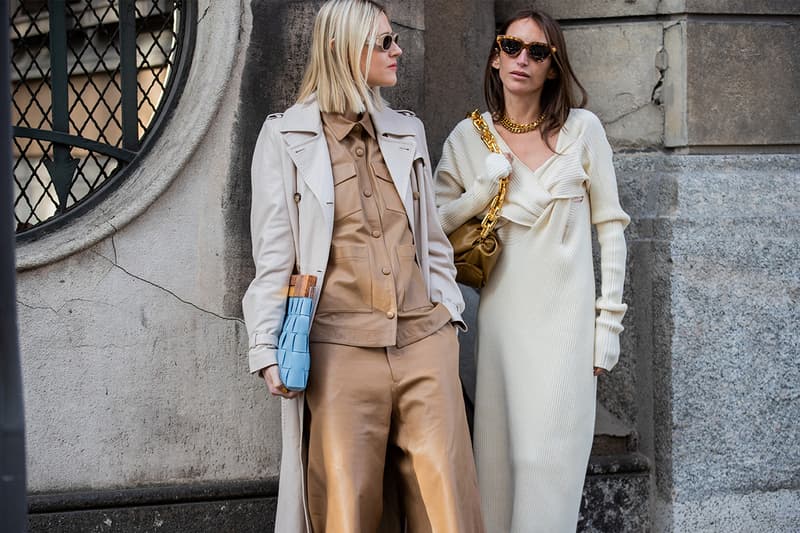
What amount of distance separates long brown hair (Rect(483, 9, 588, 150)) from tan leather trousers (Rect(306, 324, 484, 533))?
1014 millimetres

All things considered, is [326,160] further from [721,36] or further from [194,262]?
Answer: [721,36]

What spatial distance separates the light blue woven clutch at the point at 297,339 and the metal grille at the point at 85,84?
1.41 meters

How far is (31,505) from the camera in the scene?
441 centimetres

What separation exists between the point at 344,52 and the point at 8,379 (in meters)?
2.12

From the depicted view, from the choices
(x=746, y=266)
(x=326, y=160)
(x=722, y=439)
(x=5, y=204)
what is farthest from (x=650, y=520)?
(x=5, y=204)

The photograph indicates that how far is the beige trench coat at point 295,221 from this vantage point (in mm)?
3695

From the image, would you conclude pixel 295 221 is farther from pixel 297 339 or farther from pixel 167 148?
pixel 167 148

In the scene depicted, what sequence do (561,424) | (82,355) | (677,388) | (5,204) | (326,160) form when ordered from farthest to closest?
(677,388)
(82,355)
(561,424)
(326,160)
(5,204)

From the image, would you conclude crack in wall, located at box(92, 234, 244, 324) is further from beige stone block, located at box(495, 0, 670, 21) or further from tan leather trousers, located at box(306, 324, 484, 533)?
beige stone block, located at box(495, 0, 670, 21)

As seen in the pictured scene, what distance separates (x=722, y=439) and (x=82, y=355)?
2619 millimetres

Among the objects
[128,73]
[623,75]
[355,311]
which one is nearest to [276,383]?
[355,311]

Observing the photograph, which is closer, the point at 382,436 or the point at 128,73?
the point at 382,436

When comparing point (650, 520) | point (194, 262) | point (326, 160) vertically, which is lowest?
point (650, 520)

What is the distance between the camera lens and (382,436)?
3.71 meters
